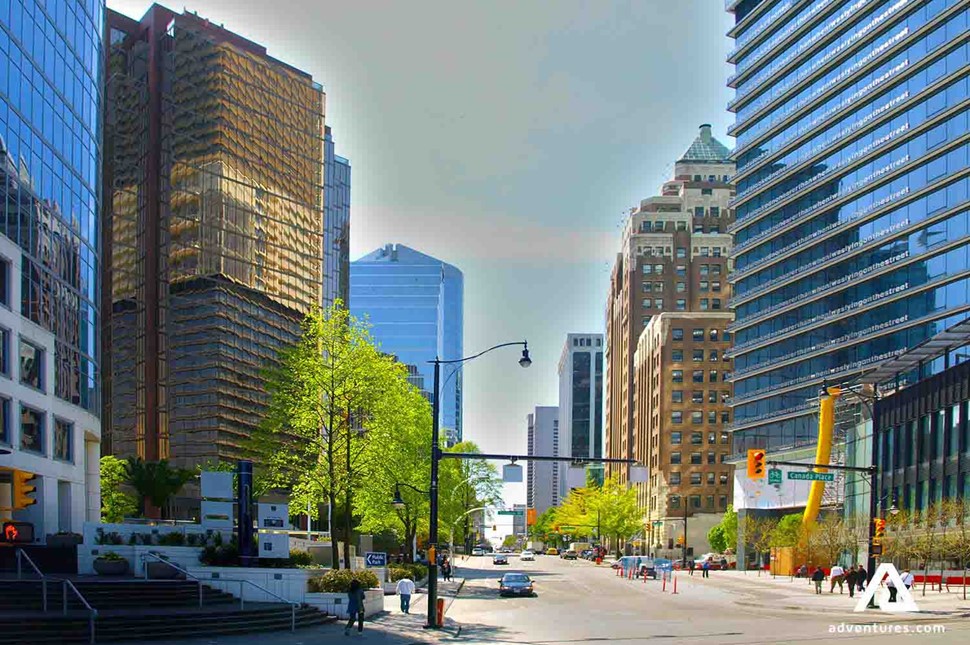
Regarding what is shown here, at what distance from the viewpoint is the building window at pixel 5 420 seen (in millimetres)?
46750

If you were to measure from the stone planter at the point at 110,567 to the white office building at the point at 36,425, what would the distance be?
6710 mm

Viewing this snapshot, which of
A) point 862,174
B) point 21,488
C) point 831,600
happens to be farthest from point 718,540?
point 21,488

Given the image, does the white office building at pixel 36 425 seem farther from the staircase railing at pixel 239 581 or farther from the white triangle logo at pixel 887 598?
the white triangle logo at pixel 887 598

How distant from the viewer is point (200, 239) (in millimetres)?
117500

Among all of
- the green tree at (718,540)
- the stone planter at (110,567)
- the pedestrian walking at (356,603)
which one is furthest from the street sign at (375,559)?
the green tree at (718,540)

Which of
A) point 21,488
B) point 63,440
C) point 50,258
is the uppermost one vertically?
point 50,258

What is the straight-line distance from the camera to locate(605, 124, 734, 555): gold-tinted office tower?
509 feet

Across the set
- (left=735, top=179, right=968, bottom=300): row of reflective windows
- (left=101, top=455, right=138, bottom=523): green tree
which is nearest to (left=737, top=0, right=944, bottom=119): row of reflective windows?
(left=735, top=179, right=968, bottom=300): row of reflective windows

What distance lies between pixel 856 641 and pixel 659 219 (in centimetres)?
15781

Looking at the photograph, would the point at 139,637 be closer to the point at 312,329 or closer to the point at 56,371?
the point at 312,329

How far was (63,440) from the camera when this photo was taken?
55500mm

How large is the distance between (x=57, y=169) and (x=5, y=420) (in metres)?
14.2

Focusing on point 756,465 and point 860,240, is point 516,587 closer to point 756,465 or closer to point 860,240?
point 756,465

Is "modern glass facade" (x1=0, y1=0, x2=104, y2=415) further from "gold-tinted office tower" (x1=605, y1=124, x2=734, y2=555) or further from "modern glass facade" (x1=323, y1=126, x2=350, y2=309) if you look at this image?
"modern glass facade" (x1=323, y1=126, x2=350, y2=309)
